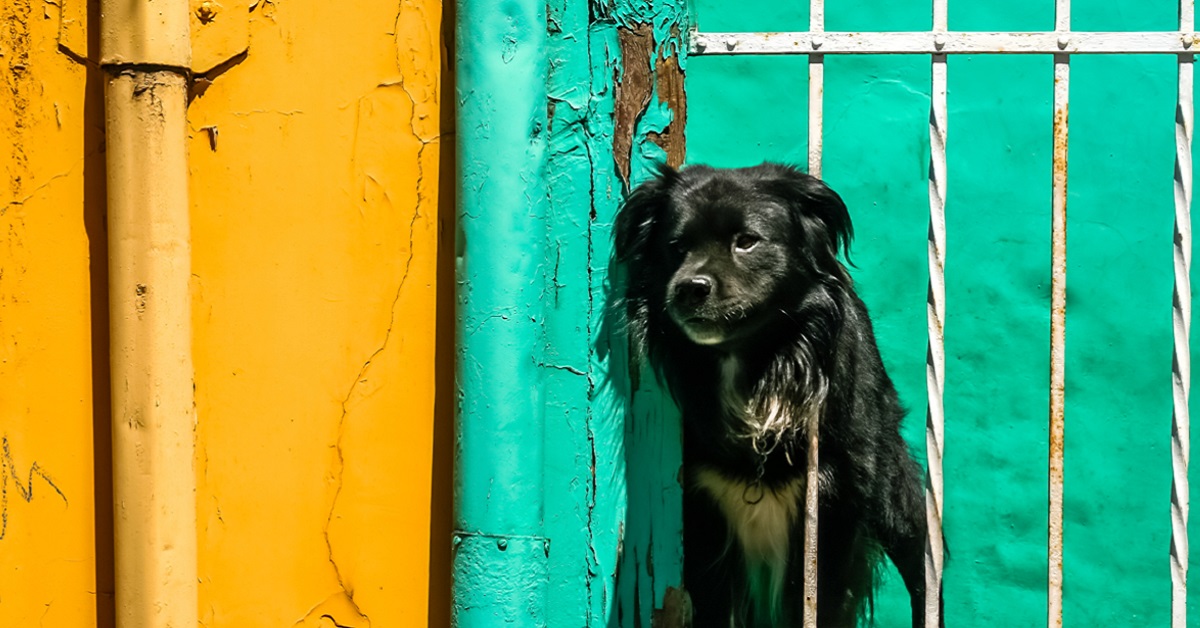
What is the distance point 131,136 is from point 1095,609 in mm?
3233

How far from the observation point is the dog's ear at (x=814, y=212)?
3.16 meters

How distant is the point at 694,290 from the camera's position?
2.97m

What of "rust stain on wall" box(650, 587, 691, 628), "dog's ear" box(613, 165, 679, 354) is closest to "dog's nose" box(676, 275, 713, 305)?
"dog's ear" box(613, 165, 679, 354)

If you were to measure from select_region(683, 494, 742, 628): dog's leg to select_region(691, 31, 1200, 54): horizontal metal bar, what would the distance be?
52.6 inches

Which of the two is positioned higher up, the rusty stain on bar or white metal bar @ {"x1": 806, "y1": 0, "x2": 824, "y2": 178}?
white metal bar @ {"x1": 806, "y1": 0, "x2": 824, "y2": 178}

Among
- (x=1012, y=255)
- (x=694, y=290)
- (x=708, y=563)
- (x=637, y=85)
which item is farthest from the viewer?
(x=1012, y=255)

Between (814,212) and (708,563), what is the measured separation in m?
0.96

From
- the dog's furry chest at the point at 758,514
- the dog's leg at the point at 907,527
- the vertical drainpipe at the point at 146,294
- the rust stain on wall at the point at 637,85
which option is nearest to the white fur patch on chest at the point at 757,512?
the dog's furry chest at the point at 758,514

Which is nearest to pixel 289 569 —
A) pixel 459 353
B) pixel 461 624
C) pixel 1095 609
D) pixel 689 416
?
pixel 461 624

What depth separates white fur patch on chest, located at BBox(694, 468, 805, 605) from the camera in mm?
3301

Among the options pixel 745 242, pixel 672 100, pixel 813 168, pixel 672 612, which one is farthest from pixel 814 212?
pixel 672 612

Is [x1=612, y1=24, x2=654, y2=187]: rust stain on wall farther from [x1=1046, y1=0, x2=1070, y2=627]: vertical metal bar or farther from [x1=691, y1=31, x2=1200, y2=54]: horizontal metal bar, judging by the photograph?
[x1=1046, y1=0, x2=1070, y2=627]: vertical metal bar

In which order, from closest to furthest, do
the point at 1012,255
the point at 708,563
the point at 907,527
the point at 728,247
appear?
the point at 728,247, the point at 708,563, the point at 907,527, the point at 1012,255

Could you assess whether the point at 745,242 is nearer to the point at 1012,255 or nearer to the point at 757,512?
the point at 757,512
